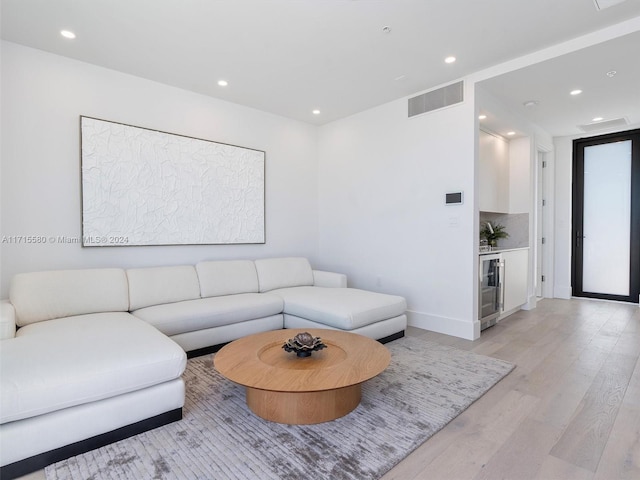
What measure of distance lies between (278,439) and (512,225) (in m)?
4.61

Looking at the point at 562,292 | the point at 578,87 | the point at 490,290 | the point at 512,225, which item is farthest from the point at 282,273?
the point at 562,292

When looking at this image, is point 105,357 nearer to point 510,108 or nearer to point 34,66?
point 34,66

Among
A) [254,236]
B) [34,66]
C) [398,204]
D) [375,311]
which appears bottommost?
[375,311]

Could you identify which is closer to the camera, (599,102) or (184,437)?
(184,437)

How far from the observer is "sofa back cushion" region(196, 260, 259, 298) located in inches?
142

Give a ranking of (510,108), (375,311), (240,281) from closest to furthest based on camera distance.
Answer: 1. (375,311)
2. (240,281)
3. (510,108)

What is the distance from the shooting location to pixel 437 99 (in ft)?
12.5

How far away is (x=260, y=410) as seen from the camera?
80.1 inches

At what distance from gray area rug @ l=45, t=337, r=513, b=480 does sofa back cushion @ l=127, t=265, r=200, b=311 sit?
3.22ft

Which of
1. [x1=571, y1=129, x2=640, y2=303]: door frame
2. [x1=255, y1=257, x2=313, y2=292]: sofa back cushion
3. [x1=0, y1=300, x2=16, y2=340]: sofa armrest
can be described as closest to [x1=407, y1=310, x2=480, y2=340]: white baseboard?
[x1=255, y1=257, x2=313, y2=292]: sofa back cushion

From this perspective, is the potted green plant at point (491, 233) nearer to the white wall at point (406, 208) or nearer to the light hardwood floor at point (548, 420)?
the white wall at point (406, 208)

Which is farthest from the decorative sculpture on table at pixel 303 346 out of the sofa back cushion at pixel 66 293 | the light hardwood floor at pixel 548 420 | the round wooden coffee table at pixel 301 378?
the sofa back cushion at pixel 66 293

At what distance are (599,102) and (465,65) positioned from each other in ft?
6.90

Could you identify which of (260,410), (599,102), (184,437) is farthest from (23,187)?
(599,102)
